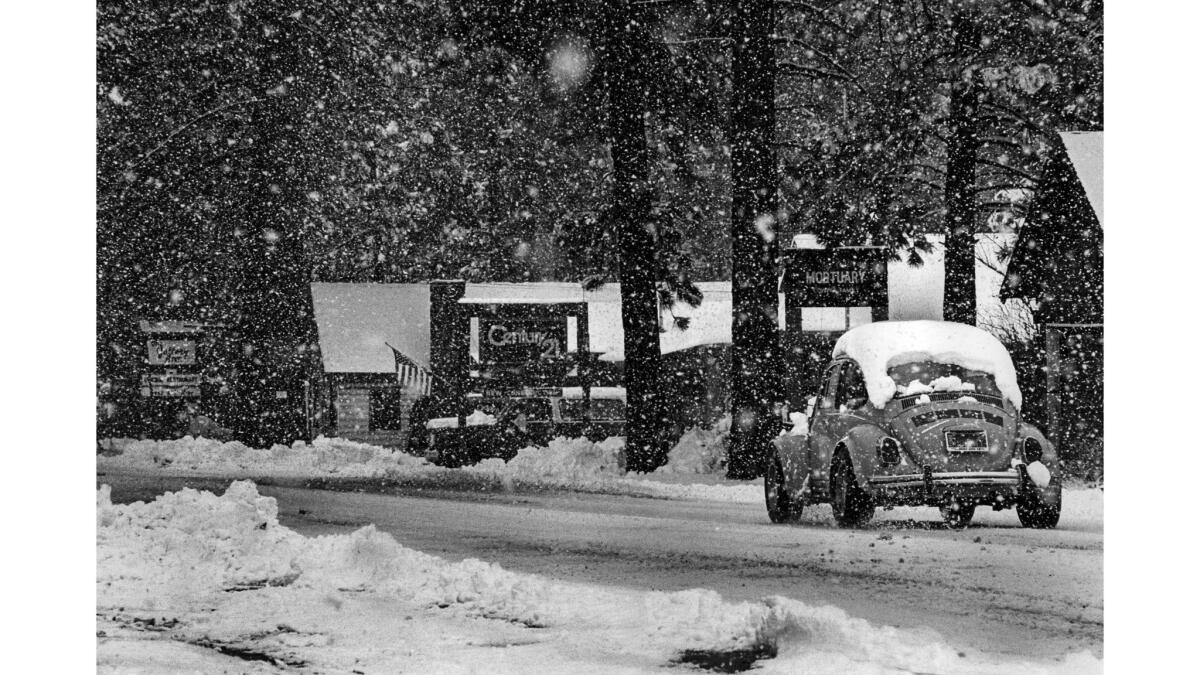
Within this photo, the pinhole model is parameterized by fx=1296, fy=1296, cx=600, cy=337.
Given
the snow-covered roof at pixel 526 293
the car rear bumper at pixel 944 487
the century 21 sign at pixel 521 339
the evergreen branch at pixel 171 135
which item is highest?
the evergreen branch at pixel 171 135

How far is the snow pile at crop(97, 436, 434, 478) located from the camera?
16.5 meters

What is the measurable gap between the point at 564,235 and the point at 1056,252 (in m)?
6.96

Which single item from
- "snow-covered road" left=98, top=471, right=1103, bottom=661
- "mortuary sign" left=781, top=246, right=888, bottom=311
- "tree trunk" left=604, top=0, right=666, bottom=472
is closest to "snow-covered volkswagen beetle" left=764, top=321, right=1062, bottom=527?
"snow-covered road" left=98, top=471, right=1103, bottom=661

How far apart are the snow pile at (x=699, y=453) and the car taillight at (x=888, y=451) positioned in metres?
5.58

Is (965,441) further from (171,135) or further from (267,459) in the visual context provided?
(267,459)

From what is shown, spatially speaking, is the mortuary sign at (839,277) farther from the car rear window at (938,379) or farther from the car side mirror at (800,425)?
the car rear window at (938,379)

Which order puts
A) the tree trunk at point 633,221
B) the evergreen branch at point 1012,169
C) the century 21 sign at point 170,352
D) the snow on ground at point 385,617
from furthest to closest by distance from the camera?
the century 21 sign at point 170,352
the tree trunk at point 633,221
the evergreen branch at point 1012,169
the snow on ground at point 385,617

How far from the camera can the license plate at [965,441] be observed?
9.84m

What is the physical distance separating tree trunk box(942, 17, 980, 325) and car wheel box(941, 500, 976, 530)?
2.75 meters

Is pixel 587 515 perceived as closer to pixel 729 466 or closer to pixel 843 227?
pixel 729 466

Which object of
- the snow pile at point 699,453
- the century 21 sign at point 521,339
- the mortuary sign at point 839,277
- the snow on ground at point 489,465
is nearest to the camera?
the mortuary sign at point 839,277

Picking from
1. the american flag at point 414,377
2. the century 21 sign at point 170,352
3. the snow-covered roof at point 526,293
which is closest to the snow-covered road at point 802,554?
the century 21 sign at point 170,352

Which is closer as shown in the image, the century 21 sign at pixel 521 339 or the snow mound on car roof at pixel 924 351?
the snow mound on car roof at pixel 924 351

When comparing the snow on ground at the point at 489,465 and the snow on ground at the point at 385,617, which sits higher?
the snow on ground at the point at 489,465
